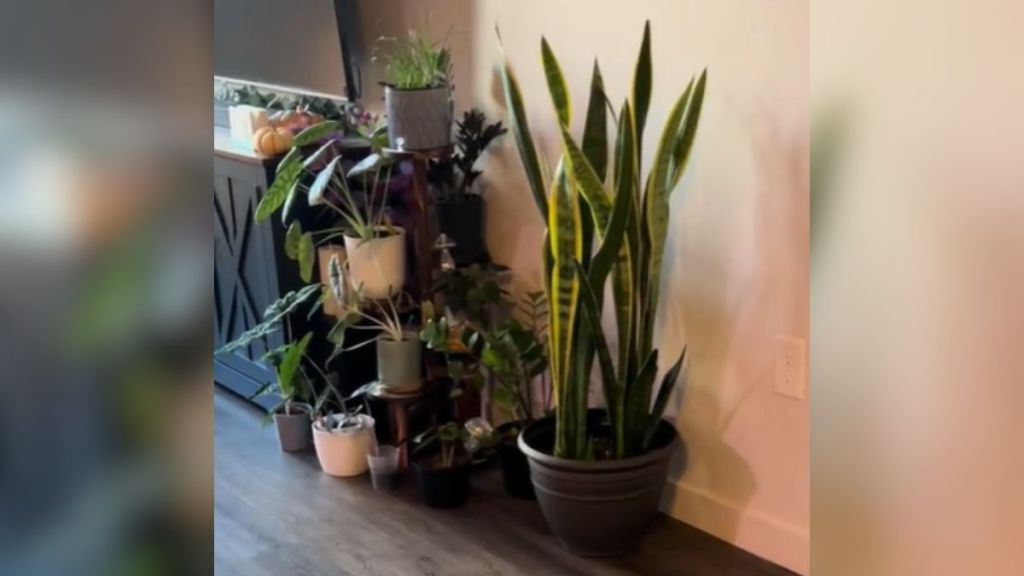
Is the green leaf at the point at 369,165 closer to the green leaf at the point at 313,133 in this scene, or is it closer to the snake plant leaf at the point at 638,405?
the green leaf at the point at 313,133

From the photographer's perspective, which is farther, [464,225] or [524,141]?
[464,225]

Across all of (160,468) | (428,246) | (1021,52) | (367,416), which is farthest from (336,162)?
(160,468)

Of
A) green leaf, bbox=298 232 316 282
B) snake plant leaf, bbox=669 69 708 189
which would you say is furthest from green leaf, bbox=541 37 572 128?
green leaf, bbox=298 232 316 282

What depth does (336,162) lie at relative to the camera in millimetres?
2812

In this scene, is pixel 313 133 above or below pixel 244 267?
above

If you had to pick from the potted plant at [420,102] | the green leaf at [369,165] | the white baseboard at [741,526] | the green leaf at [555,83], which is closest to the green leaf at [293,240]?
the green leaf at [369,165]

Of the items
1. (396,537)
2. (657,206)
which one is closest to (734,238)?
(657,206)

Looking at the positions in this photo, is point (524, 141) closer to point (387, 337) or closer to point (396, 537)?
point (387, 337)

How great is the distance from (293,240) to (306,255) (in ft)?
0.19

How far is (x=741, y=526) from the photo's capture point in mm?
2525

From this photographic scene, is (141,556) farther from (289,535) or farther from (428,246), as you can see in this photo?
(428,246)

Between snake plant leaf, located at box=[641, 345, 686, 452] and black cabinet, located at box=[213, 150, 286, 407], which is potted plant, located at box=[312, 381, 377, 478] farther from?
snake plant leaf, located at box=[641, 345, 686, 452]

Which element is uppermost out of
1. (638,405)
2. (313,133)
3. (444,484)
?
(313,133)

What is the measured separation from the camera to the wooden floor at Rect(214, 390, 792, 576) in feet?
8.11
